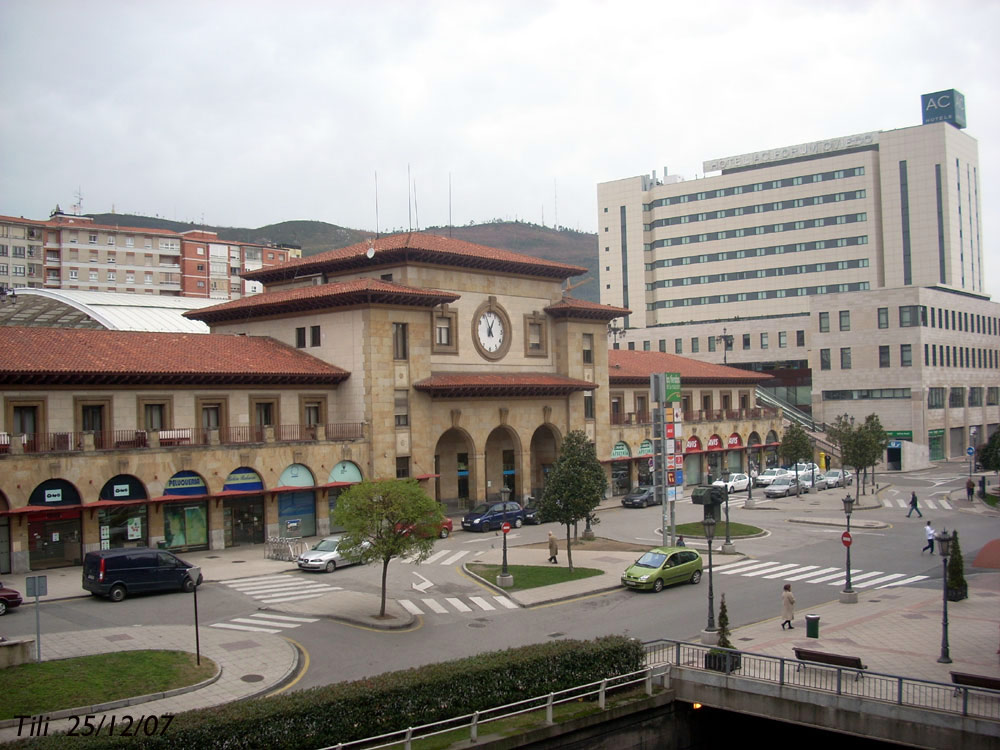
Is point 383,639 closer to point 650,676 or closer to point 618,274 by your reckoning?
point 650,676

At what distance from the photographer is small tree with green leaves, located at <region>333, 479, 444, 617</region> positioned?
29000mm

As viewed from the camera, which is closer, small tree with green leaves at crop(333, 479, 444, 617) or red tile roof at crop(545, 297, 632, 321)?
small tree with green leaves at crop(333, 479, 444, 617)

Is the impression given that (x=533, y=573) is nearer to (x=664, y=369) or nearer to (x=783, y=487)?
(x=783, y=487)

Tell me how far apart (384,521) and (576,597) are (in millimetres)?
7821

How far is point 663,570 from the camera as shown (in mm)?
33062

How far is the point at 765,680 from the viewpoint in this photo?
19562 millimetres

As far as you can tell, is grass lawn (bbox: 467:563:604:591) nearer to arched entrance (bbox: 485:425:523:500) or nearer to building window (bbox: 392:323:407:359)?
building window (bbox: 392:323:407:359)

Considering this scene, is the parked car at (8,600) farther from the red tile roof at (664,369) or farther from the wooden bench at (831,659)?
the red tile roof at (664,369)

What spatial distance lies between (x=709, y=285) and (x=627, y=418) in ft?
180

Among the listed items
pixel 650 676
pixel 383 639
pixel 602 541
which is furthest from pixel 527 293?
pixel 650 676

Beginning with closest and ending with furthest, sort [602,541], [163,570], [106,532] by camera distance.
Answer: [163,570] < [106,532] < [602,541]

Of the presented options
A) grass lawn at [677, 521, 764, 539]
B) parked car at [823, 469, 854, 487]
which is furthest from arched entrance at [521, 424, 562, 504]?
parked car at [823, 469, 854, 487]

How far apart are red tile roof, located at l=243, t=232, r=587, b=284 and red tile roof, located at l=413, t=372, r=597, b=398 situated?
6819 millimetres

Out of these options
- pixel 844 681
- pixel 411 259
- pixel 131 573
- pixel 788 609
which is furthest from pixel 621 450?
pixel 844 681
